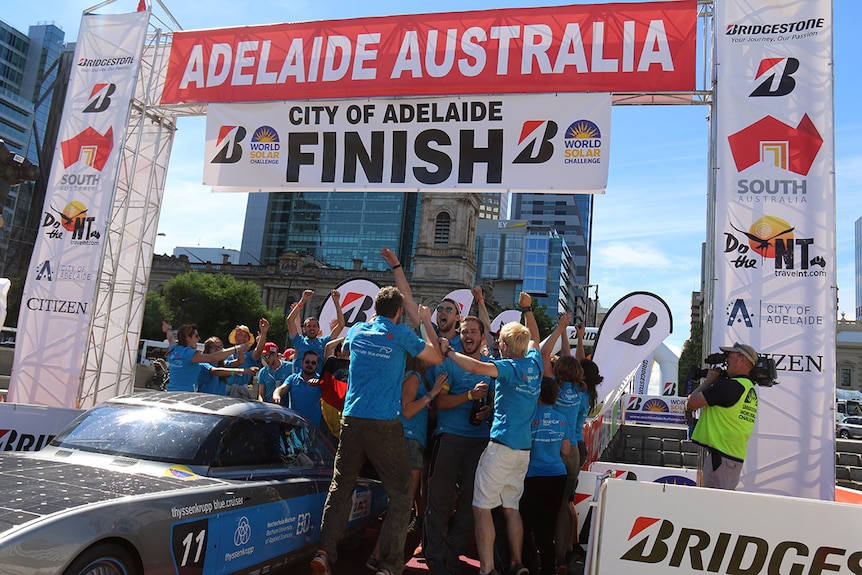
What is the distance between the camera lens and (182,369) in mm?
7094

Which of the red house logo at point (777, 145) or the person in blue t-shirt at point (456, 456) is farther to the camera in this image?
the red house logo at point (777, 145)

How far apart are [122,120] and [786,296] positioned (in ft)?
32.7

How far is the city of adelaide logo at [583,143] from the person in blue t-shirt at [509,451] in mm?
4447

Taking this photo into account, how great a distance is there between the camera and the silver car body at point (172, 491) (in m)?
3.03

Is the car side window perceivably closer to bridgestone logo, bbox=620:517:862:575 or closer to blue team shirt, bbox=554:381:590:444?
blue team shirt, bbox=554:381:590:444

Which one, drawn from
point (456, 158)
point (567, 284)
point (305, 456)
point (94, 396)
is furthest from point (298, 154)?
point (567, 284)

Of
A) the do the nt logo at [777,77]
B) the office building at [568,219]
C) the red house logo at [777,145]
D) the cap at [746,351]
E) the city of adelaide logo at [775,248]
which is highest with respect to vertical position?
the office building at [568,219]

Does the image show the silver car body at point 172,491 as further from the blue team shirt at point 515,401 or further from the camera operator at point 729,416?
the camera operator at point 729,416

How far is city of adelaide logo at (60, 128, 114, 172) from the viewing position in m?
10.6

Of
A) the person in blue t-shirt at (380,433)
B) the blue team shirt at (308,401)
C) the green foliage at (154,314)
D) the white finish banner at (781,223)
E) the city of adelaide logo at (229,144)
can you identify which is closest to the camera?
the person in blue t-shirt at (380,433)

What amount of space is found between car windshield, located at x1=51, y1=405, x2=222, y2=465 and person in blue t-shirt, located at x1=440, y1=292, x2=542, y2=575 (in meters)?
1.82

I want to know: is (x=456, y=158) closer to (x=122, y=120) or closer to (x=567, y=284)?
(x=122, y=120)

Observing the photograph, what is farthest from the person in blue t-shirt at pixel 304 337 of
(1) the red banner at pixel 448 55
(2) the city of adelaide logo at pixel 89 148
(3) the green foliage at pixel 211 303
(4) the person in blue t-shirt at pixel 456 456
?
(3) the green foliage at pixel 211 303

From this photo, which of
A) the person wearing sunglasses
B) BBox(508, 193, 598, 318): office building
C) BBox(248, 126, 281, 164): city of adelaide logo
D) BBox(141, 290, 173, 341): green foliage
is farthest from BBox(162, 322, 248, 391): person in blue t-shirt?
BBox(508, 193, 598, 318): office building
